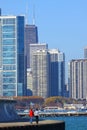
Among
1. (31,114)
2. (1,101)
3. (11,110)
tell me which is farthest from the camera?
(11,110)

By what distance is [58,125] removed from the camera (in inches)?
1941

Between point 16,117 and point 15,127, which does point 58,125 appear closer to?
point 15,127

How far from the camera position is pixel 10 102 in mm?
60719

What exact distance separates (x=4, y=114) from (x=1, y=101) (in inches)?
42.3

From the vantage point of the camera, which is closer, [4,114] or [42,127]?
[42,127]

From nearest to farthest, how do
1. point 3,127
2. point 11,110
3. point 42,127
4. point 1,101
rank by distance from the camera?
point 3,127 → point 42,127 → point 1,101 → point 11,110

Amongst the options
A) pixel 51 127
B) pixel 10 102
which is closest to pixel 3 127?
pixel 51 127

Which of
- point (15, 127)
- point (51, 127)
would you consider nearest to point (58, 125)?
point (51, 127)

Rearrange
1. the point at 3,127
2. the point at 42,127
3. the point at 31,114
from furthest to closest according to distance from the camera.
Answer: the point at 31,114, the point at 42,127, the point at 3,127

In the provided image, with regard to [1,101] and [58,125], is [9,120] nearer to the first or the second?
[1,101]

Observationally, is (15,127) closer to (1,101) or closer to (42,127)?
(42,127)

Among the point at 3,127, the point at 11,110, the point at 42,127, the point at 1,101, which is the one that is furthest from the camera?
the point at 11,110

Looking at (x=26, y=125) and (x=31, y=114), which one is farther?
(x=31, y=114)

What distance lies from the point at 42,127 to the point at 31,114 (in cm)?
420
